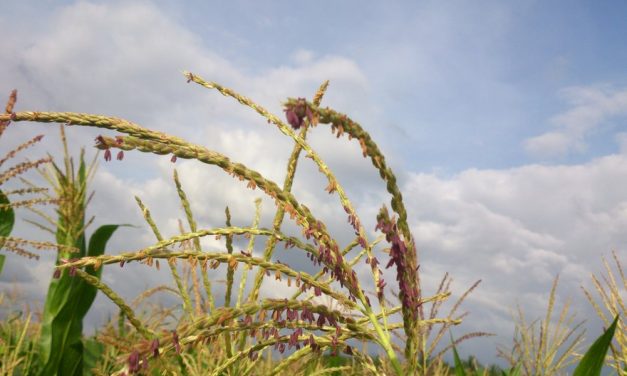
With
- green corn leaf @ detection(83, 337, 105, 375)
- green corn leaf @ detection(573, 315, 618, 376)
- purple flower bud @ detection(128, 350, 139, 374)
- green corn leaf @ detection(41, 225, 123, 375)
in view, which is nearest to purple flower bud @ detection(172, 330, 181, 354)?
purple flower bud @ detection(128, 350, 139, 374)

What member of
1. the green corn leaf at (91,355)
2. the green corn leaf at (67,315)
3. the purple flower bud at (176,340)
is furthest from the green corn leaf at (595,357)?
the green corn leaf at (91,355)

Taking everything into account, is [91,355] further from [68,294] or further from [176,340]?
[176,340]

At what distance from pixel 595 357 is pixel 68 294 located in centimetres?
331

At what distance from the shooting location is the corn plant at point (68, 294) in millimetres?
4078

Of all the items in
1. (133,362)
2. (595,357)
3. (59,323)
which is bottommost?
(133,362)

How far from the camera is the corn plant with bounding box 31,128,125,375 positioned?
408 cm

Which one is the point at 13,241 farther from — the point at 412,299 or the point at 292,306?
the point at 412,299

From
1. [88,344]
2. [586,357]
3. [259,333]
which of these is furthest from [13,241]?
[88,344]

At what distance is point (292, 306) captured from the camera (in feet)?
4.87

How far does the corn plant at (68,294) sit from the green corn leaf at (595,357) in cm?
308

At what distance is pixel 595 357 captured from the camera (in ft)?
7.22

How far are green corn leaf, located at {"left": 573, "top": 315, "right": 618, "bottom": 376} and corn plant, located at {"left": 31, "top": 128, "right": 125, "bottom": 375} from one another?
308 centimetres

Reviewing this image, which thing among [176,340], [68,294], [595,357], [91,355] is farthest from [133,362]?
[91,355]

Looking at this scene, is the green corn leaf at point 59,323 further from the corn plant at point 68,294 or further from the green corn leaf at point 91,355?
the green corn leaf at point 91,355
